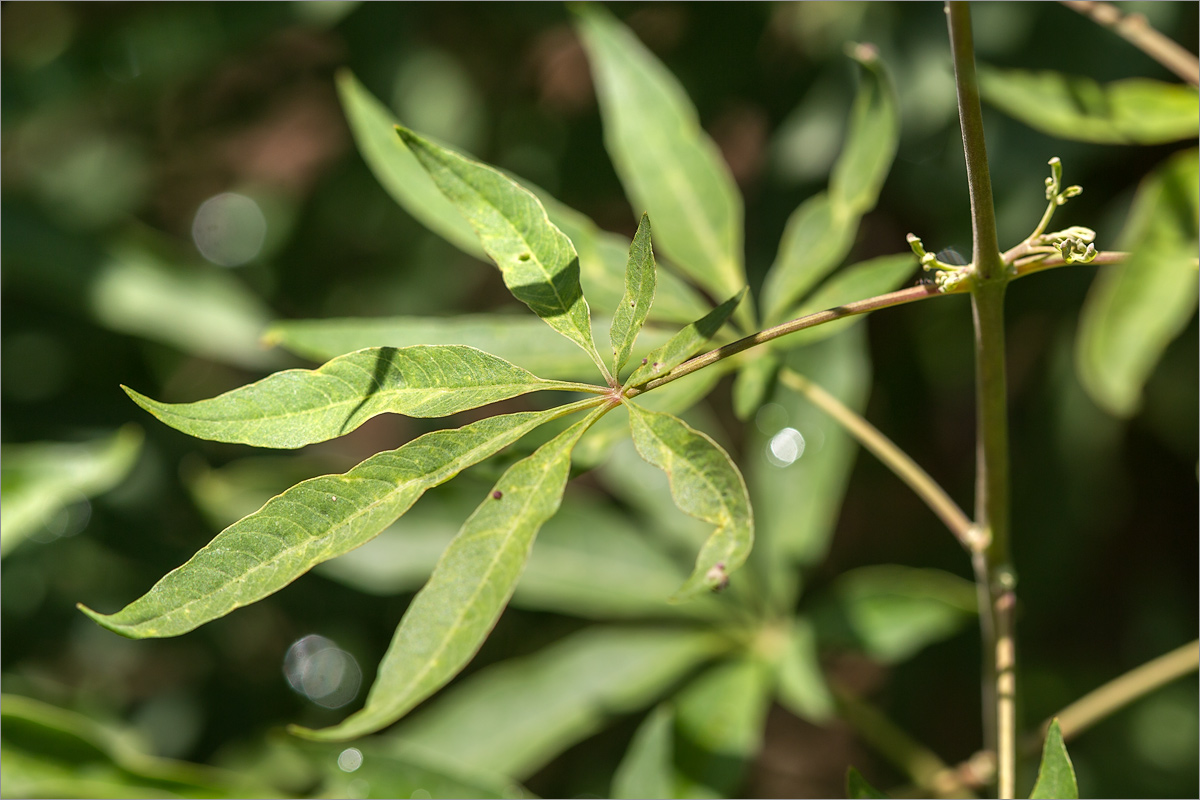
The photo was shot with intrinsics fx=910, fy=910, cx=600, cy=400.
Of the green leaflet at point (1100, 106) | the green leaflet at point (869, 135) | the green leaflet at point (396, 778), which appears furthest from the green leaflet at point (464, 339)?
the green leaflet at point (1100, 106)

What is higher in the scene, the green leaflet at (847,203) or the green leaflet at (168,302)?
the green leaflet at (168,302)

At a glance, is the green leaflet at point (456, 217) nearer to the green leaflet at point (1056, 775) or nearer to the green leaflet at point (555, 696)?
the green leaflet at point (1056, 775)

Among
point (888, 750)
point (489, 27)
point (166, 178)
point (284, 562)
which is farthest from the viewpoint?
point (166, 178)

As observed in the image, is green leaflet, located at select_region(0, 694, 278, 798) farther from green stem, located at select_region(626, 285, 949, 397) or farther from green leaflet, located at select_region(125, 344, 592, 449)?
green stem, located at select_region(626, 285, 949, 397)

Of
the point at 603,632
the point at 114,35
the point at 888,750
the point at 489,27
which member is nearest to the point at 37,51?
the point at 114,35

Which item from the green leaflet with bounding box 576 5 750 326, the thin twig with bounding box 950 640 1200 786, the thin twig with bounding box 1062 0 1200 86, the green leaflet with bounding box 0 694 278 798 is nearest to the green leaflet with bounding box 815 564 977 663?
the thin twig with bounding box 950 640 1200 786

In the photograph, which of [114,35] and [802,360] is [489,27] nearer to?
[114,35]

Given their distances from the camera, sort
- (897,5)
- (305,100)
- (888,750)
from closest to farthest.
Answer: (888,750), (897,5), (305,100)
